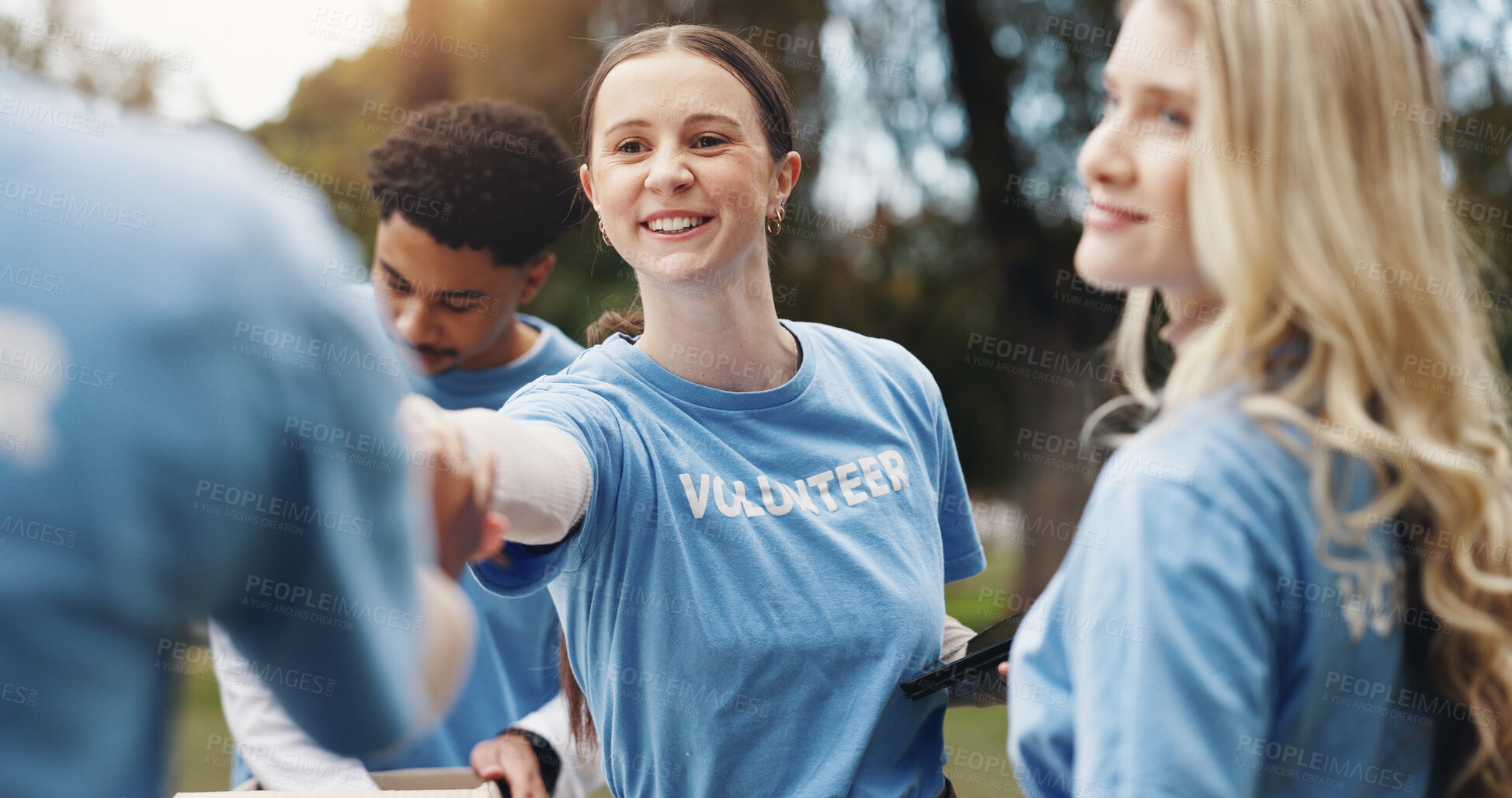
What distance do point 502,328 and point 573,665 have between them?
103cm

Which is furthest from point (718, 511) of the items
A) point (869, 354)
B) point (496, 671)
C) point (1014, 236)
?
point (1014, 236)

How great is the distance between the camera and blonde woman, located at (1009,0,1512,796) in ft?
3.38

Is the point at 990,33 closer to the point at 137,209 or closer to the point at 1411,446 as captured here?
the point at 1411,446

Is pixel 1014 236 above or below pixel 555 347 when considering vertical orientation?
above

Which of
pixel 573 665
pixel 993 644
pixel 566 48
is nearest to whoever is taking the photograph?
pixel 993 644

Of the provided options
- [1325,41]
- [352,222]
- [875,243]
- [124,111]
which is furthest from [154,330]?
[875,243]

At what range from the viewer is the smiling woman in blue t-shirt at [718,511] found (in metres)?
1.61

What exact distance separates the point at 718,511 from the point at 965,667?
0.44 meters

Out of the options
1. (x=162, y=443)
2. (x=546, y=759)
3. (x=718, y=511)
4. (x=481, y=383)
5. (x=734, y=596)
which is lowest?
(x=546, y=759)

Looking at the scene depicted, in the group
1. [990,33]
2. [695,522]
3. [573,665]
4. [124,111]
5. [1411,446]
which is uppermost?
[990,33]

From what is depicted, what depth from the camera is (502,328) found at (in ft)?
8.48

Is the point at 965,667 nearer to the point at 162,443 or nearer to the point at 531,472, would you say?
the point at 531,472

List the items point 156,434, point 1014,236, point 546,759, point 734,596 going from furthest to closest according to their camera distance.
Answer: point 1014,236 → point 546,759 → point 734,596 → point 156,434

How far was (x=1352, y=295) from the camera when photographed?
1.10 m
